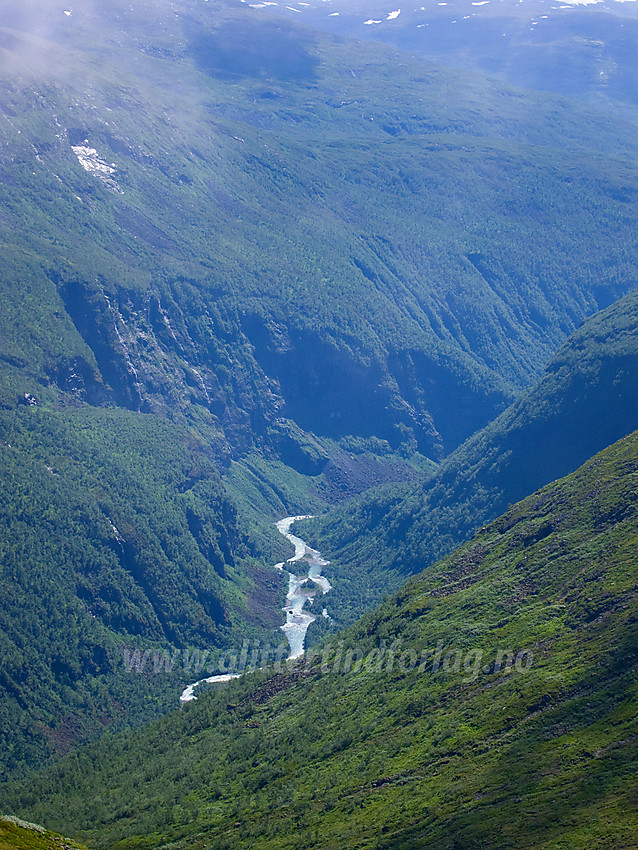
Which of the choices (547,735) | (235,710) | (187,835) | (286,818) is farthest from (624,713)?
(235,710)

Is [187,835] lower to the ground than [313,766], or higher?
lower

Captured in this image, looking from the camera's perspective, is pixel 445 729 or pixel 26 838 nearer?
pixel 26 838

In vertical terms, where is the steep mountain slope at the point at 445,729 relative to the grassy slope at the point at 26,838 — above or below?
above

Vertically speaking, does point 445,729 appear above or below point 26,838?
above

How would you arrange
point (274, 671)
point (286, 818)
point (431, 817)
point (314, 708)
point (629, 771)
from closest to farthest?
point (629, 771), point (431, 817), point (286, 818), point (314, 708), point (274, 671)

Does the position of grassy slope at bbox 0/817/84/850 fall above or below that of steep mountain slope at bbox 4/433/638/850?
below

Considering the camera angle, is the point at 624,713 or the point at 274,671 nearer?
the point at 624,713

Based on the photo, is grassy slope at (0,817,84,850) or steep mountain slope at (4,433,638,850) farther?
steep mountain slope at (4,433,638,850)

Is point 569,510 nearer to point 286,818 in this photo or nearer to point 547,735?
point 547,735
